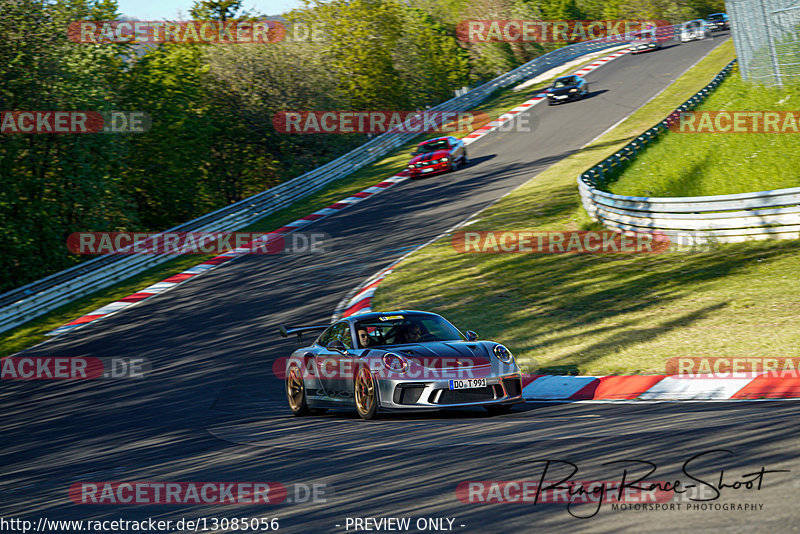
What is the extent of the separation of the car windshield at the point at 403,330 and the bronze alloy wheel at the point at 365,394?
56 cm

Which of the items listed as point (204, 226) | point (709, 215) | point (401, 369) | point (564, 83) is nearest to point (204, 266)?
point (204, 226)

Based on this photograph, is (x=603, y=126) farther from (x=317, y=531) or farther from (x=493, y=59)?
(x=317, y=531)

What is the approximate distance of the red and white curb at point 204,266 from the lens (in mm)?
20000

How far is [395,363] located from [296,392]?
7.88ft

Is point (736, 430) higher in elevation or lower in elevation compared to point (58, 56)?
lower

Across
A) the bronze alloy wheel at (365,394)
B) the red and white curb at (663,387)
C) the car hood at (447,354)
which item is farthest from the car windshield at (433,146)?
the bronze alloy wheel at (365,394)

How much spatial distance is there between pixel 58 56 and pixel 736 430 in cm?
2810

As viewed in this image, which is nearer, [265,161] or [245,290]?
[245,290]

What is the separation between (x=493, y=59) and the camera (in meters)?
60.0

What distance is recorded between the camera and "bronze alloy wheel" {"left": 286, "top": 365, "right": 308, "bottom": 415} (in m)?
10.7

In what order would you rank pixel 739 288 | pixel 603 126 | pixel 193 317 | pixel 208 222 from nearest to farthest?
pixel 739 288 < pixel 193 317 < pixel 208 222 < pixel 603 126

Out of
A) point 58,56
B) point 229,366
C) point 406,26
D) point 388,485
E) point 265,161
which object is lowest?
point 229,366

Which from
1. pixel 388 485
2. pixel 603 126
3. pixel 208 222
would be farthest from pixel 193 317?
pixel 603 126

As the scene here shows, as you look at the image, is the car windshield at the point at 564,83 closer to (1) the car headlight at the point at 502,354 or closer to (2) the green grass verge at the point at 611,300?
(2) the green grass verge at the point at 611,300
